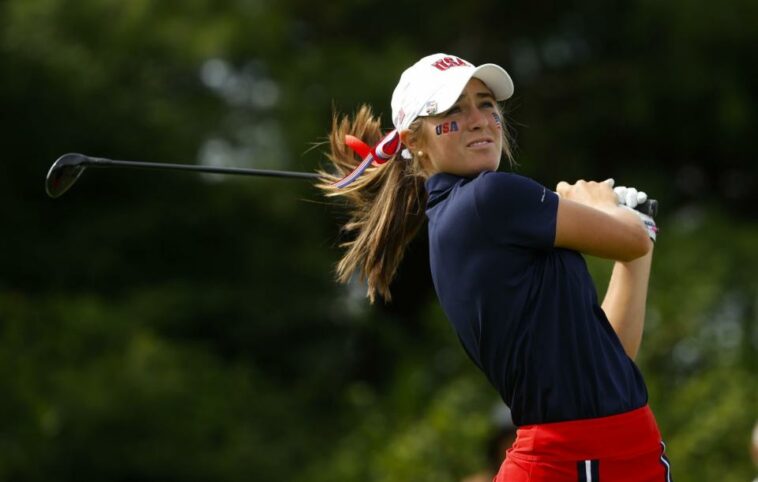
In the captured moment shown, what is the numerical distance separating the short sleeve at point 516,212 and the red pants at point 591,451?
1.34 ft

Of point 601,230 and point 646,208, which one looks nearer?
point 601,230

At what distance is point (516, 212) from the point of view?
3.26 metres

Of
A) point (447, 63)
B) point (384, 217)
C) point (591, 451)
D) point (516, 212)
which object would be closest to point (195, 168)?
point (384, 217)

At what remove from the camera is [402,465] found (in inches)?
361

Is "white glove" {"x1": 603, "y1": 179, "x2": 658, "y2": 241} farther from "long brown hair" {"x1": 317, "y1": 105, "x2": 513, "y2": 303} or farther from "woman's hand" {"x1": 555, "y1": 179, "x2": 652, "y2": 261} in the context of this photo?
"long brown hair" {"x1": 317, "y1": 105, "x2": 513, "y2": 303}

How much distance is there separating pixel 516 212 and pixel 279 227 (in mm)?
9180

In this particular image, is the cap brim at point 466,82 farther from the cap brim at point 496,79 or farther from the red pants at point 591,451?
the red pants at point 591,451

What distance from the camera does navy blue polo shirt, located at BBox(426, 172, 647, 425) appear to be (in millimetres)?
3260

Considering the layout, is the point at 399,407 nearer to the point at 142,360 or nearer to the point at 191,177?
the point at 142,360

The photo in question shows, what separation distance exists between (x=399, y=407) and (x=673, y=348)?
6.69 feet

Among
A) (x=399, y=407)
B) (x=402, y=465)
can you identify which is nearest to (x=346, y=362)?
(x=399, y=407)

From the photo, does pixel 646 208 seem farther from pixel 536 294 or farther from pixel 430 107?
pixel 430 107

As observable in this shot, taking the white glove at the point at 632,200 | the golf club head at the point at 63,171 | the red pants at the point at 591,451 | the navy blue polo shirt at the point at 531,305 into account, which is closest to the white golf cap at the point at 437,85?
the navy blue polo shirt at the point at 531,305

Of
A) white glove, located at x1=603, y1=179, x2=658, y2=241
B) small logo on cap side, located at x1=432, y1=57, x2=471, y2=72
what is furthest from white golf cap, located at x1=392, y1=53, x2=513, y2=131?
white glove, located at x1=603, y1=179, x2=658, y2=241
